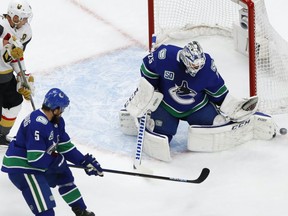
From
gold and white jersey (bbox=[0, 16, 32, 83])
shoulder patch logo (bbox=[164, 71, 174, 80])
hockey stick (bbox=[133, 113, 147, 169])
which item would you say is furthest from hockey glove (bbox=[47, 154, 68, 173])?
shoulder patch logo (bbox=[164, 71, 174, 80])

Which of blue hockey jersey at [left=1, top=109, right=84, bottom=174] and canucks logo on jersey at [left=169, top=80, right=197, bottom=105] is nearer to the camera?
blue hockey jersey at [left=1, top=109, right=84, bottom=174]

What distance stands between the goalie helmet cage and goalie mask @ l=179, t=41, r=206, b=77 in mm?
472

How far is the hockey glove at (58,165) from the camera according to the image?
4.50 metres

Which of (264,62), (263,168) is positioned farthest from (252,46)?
(263,168)

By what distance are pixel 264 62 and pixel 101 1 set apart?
209cm

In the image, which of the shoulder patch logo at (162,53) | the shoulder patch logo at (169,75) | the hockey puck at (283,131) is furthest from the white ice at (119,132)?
the shoulder patch logo at (162,53)

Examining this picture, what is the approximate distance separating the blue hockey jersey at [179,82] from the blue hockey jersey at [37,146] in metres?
0.86

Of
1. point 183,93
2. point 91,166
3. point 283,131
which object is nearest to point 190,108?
point 183,93

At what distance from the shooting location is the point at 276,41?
5.73 metres

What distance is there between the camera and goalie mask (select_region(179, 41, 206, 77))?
4980 mm

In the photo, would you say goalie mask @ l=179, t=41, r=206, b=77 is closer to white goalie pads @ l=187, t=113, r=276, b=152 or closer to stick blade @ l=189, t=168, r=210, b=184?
white goalie pads @ l=187, t=113, r=276, b=152

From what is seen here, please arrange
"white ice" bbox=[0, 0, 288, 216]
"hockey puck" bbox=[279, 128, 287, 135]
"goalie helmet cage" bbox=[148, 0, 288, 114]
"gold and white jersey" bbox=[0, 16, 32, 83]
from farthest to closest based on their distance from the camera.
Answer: "goalie helmet cage" bbox=[148, 0, 288, 114] → "hockey puck" bbox=[279, 128, 287, 135] → "gold and white jersey" bbox=[0, 16, 32, 83] → "white ice" bbox=[0, 0, 288, 216]

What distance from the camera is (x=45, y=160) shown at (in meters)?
4.38

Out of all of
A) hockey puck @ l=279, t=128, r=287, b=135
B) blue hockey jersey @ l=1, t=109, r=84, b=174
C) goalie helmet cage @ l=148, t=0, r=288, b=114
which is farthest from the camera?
goalie helmet cage @ l=148, t=0, r=288, b=114
